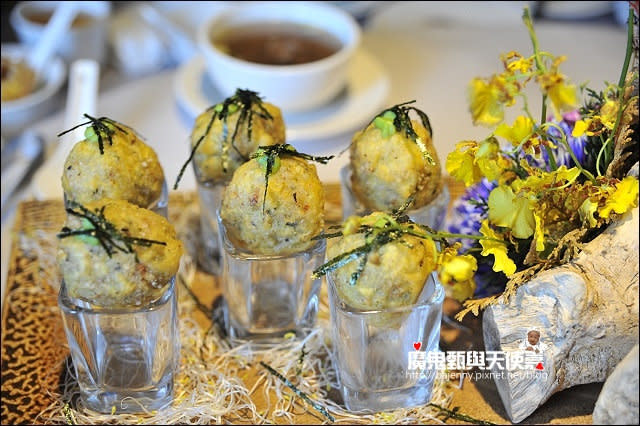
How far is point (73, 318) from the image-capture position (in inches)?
41.7

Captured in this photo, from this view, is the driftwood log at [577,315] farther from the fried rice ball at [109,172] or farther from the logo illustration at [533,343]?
the fried rice ball at [109,172]

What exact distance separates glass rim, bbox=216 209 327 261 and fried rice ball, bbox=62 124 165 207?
16 centimetres

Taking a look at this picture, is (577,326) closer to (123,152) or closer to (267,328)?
(267,328)

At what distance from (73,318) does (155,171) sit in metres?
0.32

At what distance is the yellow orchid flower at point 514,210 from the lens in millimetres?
1087

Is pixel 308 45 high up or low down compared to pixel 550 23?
down

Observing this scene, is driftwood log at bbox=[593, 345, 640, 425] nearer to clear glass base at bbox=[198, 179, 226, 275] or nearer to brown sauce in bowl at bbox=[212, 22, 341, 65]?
clear glass base at bbox=[198, 179, 226, 275]

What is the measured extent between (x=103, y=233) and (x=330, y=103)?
41.5 inches

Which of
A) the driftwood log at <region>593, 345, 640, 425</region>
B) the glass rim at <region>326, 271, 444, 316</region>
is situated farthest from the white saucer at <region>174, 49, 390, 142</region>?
the driftwood log at <region>593, 345, 640, 425</region>

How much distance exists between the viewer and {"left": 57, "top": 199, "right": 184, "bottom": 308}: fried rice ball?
3.33ft

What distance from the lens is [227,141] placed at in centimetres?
132

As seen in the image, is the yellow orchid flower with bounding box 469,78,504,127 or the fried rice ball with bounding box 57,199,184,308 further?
the yellow orchid flower with bounding box 469,78,504,127

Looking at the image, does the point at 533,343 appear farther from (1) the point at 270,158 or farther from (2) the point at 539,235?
(1) the point at 270,158

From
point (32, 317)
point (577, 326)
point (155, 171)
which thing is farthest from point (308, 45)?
point (577, 326)
